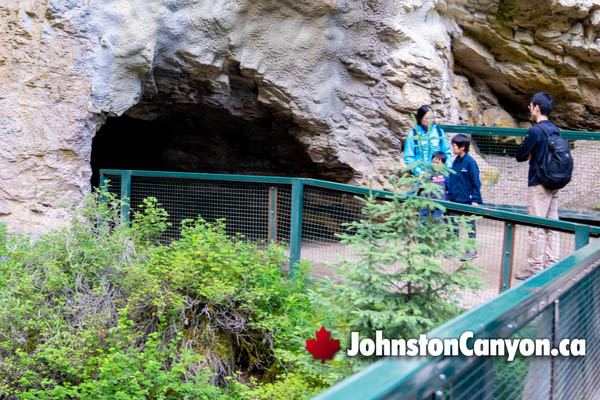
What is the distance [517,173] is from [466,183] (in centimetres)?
211

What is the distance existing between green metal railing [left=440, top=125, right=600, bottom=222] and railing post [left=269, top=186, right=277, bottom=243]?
2669mm

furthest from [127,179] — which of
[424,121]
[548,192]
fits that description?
[548,192]

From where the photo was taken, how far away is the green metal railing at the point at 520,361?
1.13 m

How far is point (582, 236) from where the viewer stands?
12.4 feet

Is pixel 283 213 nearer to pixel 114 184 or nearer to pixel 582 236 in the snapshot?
pixel 114 184

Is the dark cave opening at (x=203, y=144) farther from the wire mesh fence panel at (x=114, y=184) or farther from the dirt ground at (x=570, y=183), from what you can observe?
the dirt ground at (x=570, y=183)

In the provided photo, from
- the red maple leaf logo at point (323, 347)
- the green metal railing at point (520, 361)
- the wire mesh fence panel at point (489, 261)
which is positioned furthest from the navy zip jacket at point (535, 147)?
the red maple leaf logo at point (323, 347)

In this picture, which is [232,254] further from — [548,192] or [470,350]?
[470,350]

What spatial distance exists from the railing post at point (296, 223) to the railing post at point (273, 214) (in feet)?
0.84

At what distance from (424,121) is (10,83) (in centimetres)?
470

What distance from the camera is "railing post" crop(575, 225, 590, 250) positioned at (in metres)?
3.76

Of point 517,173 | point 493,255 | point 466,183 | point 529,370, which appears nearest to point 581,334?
point 529,370

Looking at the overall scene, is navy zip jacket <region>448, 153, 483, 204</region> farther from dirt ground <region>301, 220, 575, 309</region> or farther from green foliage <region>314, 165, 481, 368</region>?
green foliage <region>314, 165, 481, 368</region>

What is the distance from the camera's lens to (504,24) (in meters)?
9.00
